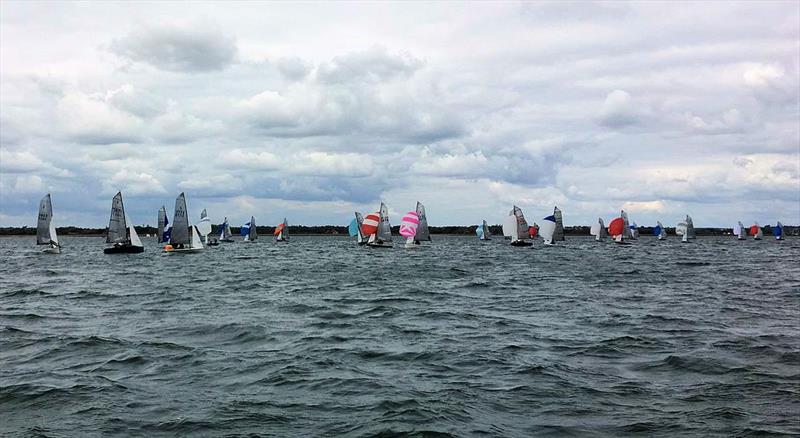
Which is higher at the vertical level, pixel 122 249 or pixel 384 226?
pixel 384 226

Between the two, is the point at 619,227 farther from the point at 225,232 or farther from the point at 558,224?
the point at 225,232

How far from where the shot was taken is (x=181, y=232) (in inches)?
2864

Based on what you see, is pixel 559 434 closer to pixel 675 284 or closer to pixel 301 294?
pixel 301 294

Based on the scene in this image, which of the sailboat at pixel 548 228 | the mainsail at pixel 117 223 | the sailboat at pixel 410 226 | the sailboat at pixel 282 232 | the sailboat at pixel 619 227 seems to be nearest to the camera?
the mainsail at pixel 117 223

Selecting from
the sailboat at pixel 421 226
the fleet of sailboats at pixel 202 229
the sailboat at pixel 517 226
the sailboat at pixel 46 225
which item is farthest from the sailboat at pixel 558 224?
the sailboat at pixel 46 225

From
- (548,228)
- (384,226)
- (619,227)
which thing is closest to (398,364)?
(384,226)

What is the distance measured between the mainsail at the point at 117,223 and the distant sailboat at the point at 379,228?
29.6 meters

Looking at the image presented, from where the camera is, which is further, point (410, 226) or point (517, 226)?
point (517, 226)

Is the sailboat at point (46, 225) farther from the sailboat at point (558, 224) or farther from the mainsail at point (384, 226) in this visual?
the sailboat at point (558, 224)

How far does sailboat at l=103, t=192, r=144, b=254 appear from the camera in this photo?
228 ft

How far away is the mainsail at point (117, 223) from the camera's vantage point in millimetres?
69312

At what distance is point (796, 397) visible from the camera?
11789 millimetres

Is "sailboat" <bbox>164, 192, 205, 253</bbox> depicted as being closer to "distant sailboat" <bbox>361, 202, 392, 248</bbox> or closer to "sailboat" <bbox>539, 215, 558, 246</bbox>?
"distant sailboat" <bbox>361, 202, 392, 248</bbox>

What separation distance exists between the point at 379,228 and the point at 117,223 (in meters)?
31.7
